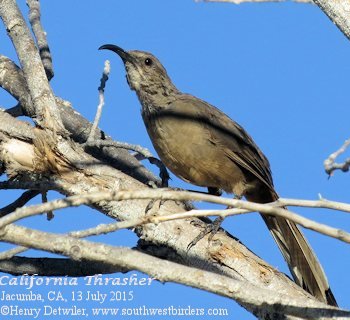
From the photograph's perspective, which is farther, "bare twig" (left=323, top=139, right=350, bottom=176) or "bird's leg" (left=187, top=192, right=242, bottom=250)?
"bird's leg" (left=187, top=192, right=242, bottom=250)

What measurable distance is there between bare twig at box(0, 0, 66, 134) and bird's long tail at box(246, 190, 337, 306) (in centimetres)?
152

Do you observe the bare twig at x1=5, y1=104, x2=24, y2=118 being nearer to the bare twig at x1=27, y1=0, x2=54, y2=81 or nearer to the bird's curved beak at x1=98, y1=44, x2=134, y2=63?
the bare twig at x1=27, y1=0, x2=54, y2=81

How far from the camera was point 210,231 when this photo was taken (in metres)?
4.73

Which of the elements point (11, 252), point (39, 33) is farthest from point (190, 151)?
point (11, 252)

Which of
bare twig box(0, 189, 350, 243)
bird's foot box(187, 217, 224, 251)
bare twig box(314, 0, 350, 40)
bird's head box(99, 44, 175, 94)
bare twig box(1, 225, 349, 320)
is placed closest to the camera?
bare twig box(0, 189, 350, 243)

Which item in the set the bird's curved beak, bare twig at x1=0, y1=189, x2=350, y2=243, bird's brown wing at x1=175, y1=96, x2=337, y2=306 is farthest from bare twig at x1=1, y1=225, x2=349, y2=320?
the bird's curved beak

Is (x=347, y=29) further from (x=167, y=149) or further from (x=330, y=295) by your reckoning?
(x=167, y=149)

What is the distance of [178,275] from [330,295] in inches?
90.1

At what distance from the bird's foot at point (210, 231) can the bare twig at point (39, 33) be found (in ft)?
6.58

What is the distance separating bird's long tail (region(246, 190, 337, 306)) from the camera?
16.6 ft

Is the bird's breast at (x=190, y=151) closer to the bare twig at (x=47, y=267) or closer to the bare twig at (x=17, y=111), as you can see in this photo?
the bare twig at (x=17, y=111)

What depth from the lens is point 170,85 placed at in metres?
6.53

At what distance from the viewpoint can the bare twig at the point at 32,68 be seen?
4910 mm

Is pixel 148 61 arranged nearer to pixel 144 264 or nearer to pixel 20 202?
pixel 20 202
